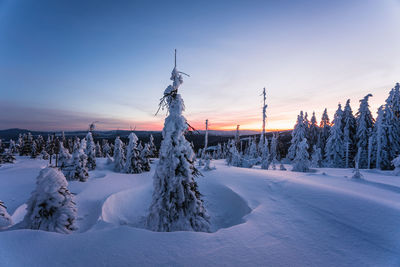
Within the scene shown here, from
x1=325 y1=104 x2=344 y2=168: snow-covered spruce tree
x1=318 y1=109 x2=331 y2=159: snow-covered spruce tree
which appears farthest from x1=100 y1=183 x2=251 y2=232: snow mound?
x1=318 y1=109 x2=331 y2=159: snow-covered spruce tree

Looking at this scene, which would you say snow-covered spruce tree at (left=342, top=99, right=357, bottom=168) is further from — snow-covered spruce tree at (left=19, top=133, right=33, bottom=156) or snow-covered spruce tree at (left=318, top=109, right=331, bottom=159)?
snow-covered spruce tree at (left=19, top=133, right=33, bottom=156)

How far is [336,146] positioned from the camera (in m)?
30.5

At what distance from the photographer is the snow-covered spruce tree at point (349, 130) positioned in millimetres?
31016

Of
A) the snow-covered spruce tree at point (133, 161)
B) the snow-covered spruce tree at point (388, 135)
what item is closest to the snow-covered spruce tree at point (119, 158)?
the snow-covered spruce tree at point (133, 161)

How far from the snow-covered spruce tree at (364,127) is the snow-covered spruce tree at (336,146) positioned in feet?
8.78

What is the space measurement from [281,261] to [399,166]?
19.7 m

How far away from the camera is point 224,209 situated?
28.1 feet

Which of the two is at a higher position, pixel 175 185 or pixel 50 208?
pixel 175 185

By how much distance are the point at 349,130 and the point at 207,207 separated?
37035 millimetres

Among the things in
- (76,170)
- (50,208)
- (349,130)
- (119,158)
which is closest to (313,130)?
(349,130)

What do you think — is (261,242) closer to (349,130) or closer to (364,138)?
(364,138)

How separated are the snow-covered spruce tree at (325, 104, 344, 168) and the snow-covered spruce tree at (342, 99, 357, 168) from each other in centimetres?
99

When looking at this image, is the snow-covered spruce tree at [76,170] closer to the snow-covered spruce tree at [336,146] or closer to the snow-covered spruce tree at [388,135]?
the snow-covered spruce tree at [336,146]

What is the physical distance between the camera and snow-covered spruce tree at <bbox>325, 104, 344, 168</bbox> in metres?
30.4
